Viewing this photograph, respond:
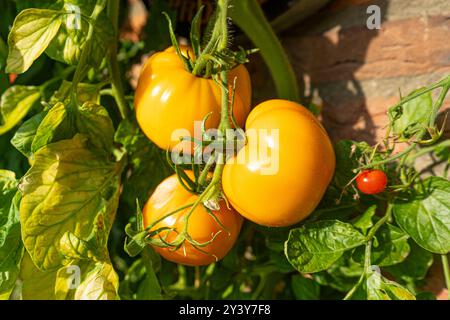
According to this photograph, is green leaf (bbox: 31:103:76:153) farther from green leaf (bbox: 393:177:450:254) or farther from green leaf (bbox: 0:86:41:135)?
green leaf (bbox: 393:177:450:254)

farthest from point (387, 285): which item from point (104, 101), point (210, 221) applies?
point (104, 101)

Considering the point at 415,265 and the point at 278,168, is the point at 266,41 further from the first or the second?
the point at 415,265

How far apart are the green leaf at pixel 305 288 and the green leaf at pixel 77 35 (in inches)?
15.2

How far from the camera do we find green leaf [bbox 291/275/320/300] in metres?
0.69

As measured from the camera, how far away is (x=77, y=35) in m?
0.57

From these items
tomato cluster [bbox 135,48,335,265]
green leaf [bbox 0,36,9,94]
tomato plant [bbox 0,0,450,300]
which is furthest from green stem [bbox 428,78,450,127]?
green leaf [bbox 0,36,9,94]

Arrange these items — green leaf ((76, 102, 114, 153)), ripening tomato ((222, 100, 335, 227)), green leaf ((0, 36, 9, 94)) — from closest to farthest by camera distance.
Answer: ripening tomato ((222, 100, 335, 227)), green leaf ((76, 102, 114, 153)), green leaf ((0, 36, 9, 94))

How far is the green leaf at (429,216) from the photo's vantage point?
548mm

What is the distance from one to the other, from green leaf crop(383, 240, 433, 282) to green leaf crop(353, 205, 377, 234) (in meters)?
0.07

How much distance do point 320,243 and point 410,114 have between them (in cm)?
17

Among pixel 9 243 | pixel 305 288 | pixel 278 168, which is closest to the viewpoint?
pixel 278 168

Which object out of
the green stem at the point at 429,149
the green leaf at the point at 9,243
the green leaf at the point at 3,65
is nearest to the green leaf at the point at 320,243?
the green stem at the point at 429,149

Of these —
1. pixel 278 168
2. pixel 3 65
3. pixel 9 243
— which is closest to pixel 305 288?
pixel 278 168

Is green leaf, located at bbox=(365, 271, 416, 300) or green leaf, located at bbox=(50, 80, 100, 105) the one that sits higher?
green leaf, located at bbox=(50, 80, 100, 105)
